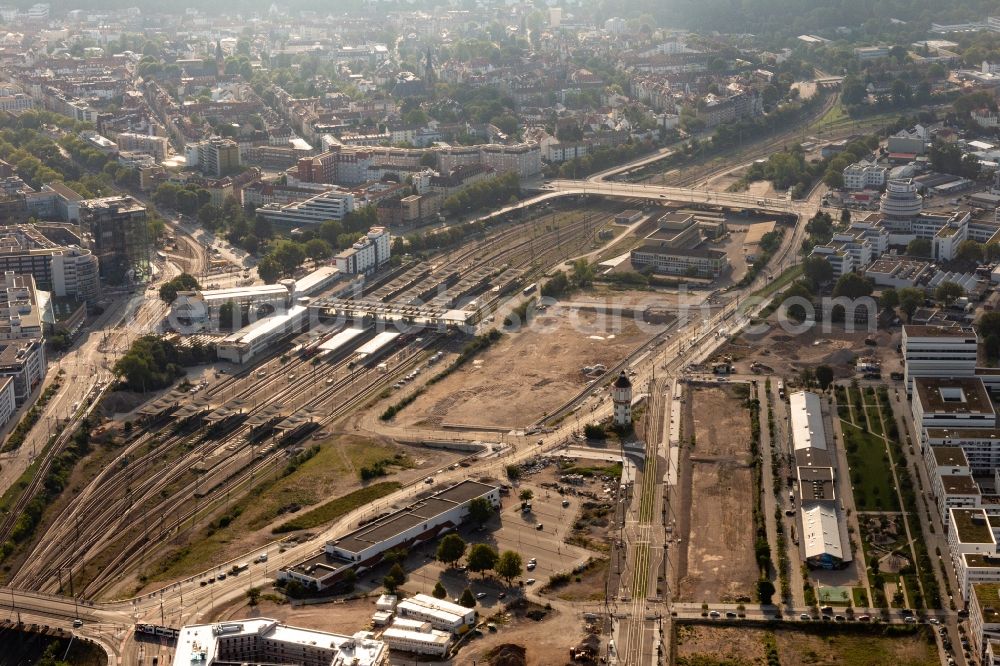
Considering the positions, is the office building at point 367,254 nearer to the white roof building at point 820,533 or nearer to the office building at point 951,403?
the office building at point 951,403

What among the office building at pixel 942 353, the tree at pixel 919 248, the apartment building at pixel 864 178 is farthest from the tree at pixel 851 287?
the apartment building at pixel 864 178

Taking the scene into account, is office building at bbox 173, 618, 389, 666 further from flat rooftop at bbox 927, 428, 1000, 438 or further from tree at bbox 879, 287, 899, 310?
tree at bbox 879, 287, 899, 310

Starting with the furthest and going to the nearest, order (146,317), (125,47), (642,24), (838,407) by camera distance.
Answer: (642,24) < (125,47) < (146,317) < (838,407)

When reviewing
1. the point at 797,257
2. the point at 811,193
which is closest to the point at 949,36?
the point at 811,193

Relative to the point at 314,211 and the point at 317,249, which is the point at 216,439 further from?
the point at 314,211

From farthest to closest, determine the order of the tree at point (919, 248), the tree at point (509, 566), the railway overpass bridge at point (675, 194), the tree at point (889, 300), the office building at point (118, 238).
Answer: the railway overpass bridge at point (675, 194) < the tree at point (919, 248) < the office building at point (118, 238) < the tree at point (889, 300) < the tree at point (509, 566)

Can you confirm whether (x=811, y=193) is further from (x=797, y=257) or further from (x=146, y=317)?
(x=146, y=317)

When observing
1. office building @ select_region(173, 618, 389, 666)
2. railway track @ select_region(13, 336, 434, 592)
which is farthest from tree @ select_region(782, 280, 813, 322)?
office building @ select_region(173, 618, 389, 666)
